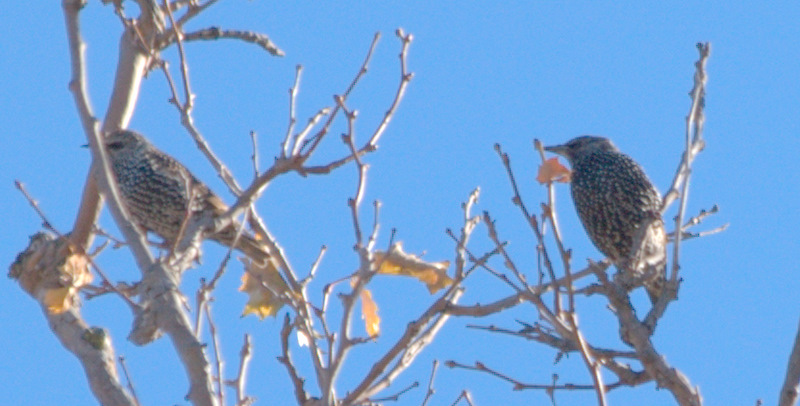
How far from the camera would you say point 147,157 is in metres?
8.28

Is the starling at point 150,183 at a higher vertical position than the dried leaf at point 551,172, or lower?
higher


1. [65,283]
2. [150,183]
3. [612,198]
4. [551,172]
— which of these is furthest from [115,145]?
[551,172]

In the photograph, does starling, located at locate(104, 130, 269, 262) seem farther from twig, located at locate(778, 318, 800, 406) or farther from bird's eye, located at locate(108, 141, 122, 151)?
twig, located at locate(778, 318, 800, 406)

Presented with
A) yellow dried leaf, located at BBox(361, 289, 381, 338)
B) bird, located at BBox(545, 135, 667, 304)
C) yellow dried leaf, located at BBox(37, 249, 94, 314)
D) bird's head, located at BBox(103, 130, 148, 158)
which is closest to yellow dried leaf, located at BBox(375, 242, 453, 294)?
yellow dried leaf, located at BBox(361, 289, 381, 338)

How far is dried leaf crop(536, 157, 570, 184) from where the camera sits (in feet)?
12.3

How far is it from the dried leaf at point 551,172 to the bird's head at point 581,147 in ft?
13.9

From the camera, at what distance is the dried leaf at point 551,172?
3.75m

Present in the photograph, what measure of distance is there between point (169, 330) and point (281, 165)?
818 mm

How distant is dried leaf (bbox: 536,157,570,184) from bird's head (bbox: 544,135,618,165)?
425 centimetres

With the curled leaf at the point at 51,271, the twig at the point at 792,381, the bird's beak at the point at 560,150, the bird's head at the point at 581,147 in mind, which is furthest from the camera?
the bird's beak at the point at 560,150

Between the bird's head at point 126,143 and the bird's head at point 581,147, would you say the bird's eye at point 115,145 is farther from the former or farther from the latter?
the bird's head at point 581,147

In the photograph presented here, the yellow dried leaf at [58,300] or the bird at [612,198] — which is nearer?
the yellow dried leaf at [58,300]

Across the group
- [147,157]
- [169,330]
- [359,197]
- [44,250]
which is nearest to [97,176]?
[169,330]

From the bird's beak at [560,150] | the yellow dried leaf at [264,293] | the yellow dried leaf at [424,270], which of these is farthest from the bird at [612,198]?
the yellow dried leaf at [264,293]
